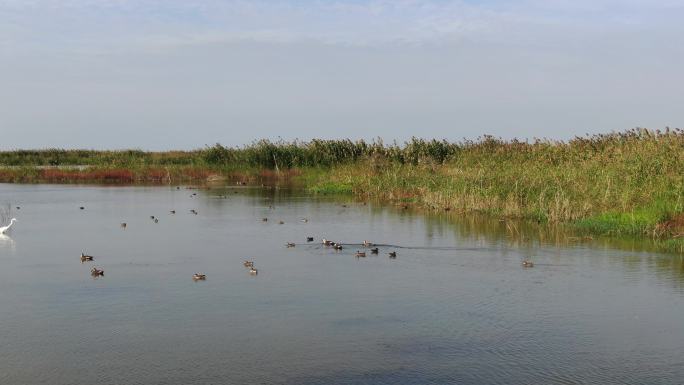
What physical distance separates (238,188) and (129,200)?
28.3 ft

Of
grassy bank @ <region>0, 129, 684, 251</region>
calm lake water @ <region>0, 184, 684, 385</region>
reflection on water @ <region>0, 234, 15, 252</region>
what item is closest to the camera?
calm lake water @ <region>0, 184, 684, 385</region>

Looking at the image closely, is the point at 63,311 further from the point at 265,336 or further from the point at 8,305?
the point at 265,336

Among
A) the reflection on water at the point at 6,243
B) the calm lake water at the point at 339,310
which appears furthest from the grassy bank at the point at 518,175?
the reflection on water at the point at 6,243

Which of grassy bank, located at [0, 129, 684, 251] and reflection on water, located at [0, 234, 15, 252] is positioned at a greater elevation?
grassy bank, located at [0, 129, 684, 251]

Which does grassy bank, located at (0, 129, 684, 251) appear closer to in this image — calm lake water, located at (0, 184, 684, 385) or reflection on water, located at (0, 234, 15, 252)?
calm lake water, located at (0, 184, 684, 385)

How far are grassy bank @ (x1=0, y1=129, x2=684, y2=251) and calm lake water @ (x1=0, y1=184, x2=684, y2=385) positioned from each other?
2.05 meters

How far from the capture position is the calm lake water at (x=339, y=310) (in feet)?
27.3

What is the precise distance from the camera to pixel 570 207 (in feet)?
66.6

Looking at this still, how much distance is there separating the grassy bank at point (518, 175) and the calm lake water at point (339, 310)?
6.71 feet

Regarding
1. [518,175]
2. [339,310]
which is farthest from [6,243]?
[518,175]

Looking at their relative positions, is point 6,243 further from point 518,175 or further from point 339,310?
point 518,175

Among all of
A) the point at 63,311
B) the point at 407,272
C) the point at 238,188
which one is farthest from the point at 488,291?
the point at 238,188

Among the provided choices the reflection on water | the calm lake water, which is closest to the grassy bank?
the calm lake water

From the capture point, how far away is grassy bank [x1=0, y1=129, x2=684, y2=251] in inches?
768
